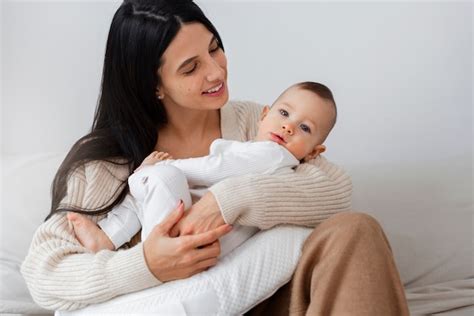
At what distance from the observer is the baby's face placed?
6.03ft

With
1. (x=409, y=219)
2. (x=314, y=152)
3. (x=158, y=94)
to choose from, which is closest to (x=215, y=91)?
(x=158, y=94)

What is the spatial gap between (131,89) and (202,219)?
0.53 metres

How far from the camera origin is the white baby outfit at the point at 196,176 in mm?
1706

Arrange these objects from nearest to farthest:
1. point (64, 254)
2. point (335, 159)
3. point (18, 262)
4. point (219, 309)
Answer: point (219, 309), point (64, 254), point (18, 262), point (335, 159)

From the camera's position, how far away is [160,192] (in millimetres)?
1695

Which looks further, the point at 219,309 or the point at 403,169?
the point at 403,169

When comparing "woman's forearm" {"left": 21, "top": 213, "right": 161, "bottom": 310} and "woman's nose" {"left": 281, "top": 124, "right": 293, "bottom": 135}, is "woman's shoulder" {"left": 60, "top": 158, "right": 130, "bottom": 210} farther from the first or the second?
"woman's nose" {"left": 281, "top": 124, "right": 293, "bottom": 135}

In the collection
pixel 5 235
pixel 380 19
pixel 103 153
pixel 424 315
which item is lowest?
pixel 424 315

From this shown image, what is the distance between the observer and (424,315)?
6.42ft

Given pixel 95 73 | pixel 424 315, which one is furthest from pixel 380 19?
pixel 424 315

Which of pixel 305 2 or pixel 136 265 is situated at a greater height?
pixel 305 2

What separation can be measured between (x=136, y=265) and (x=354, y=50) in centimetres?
156

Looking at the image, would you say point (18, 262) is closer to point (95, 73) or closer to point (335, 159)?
point (95, 73)

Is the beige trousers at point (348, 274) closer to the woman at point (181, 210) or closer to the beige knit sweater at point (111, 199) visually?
the woman at point (181, 210)
